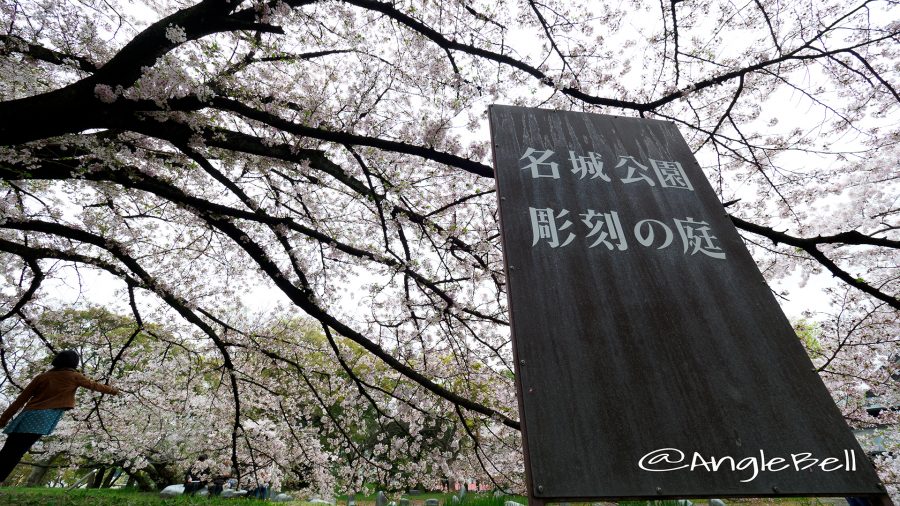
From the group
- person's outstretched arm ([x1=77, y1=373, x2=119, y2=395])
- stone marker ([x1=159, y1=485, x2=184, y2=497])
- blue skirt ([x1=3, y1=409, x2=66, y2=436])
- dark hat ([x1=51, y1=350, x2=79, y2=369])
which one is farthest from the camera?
stone marker ([x1=159, y1=485, x2=184, y2=497])

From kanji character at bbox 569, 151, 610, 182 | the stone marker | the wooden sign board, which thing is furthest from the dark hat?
the stone marker

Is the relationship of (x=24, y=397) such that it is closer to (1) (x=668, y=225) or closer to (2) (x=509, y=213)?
(2) (x=509, y=213)

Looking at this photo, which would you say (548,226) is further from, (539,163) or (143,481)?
(143,481)

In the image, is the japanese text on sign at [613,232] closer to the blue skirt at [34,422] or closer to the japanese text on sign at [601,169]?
A: the japanese text on sign at [601,169]

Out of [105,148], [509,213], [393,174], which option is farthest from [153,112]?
[509,213]

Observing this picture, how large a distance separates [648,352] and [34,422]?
16.3 feet

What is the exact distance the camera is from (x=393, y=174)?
12.7ft

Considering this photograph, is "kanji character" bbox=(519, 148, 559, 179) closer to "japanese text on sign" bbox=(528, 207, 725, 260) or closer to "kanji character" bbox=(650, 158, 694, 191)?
"japanese text on sign" bbox=(528, 207, 725, 260)

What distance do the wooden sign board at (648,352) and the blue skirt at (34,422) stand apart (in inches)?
180

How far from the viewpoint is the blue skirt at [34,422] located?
11.2 ft

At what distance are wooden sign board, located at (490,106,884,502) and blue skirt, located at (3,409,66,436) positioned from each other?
4570mm

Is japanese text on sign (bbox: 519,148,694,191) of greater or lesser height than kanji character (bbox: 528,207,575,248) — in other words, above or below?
above

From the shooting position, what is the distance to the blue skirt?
3.43 m

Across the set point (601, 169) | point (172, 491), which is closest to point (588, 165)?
point (601, 169)
